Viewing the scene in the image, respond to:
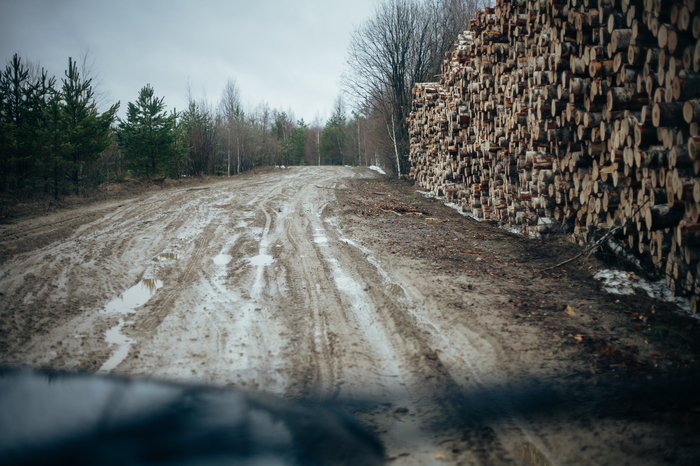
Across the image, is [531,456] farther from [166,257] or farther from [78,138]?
[78,138]

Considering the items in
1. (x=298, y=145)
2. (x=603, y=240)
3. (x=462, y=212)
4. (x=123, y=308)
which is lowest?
(x=123, y=308)

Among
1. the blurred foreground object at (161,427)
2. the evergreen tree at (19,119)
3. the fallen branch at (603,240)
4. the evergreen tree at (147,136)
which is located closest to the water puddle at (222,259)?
the blurred foreground object at (161,427)

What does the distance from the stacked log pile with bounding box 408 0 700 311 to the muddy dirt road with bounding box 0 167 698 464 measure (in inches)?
62.2

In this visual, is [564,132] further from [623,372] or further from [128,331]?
[128,331]

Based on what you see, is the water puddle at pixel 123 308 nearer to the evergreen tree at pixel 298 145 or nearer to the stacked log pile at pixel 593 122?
the stacked log pile at pixel 593 122

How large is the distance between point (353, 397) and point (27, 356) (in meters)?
2.85

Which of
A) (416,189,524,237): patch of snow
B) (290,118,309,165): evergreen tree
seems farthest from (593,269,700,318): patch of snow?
(290,118,309,165): evergreen tree

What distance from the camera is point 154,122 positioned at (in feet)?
61.3

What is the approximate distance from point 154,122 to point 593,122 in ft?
63.9

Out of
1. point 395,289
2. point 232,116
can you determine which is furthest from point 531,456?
point 232,116

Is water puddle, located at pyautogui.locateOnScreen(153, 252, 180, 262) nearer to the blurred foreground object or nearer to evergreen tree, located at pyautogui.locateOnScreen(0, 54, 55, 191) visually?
the blurred foreground object

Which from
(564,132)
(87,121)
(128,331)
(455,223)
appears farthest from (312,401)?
(87,121)

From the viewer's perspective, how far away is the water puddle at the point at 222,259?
5814mm

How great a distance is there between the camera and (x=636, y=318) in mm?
3578
